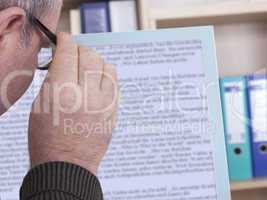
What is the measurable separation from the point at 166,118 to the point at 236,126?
0.41m

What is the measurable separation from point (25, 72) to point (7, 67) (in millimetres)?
50

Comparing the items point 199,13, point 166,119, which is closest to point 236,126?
point 199,13

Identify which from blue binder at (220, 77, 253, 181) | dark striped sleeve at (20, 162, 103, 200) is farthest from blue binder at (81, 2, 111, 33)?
dark striped sleeve at (20, 162, 103, 200)

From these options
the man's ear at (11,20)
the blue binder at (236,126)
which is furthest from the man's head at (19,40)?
the blue binder at (236,126)

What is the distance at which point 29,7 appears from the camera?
0.55m

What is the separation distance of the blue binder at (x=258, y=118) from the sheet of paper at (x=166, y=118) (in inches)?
15.2

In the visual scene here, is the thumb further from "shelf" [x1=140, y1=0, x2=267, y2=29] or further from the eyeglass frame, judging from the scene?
"shelf" [x1=140, y1=0, x2=267, y2=29]

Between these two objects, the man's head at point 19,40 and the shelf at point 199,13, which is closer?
the man's head at point 19,40

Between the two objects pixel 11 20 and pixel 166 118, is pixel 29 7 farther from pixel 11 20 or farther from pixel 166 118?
pixel 166 118

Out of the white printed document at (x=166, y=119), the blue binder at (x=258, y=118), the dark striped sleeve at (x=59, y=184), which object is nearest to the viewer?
the dark striped sleeve at (x=59, y=184)

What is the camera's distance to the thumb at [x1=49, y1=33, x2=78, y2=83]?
0.56 metres

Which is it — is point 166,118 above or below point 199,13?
below

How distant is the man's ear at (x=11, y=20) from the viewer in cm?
53

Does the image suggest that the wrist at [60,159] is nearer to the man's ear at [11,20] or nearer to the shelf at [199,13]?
the man's ear at [11,20]
